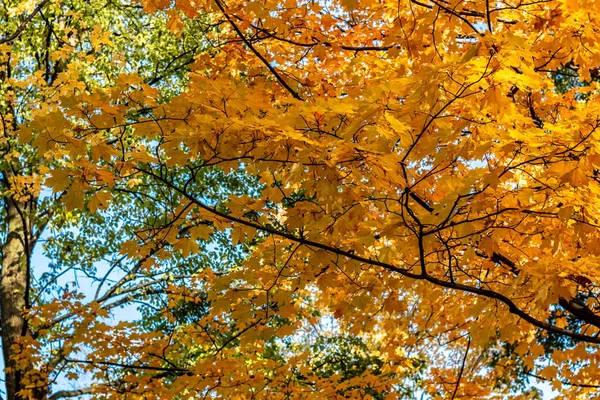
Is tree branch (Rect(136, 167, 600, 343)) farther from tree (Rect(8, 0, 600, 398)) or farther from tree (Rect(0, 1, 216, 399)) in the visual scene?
tree (Rect(0, 1, 216, 399))

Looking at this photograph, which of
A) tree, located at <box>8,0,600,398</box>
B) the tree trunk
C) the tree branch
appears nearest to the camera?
tree, located at <box>8,0,600,398</box>

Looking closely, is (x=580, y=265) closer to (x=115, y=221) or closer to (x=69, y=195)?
(x=69, y=195)

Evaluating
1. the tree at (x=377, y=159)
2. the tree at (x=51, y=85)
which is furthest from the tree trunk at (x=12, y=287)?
the tree at (x=377, y=159)

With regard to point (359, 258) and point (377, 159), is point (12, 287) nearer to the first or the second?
point (359, 258)

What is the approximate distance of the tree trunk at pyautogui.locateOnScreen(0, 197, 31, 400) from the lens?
25.4 feet

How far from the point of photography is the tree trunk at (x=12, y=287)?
7.75 metres

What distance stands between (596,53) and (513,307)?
1.46m

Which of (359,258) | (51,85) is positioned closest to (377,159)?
(359,258)

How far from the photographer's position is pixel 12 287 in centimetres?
841

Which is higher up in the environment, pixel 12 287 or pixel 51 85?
pixel 51 85

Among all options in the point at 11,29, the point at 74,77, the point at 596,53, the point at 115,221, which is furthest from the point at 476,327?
the point at 11,29

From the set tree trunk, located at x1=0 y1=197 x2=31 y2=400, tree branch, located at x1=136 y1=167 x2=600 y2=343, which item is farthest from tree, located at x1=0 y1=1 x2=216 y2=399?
tree branch, located at x1=136 y1=167 x2=600 y2=343

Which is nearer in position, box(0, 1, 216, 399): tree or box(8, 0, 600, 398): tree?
box(8, 0, 600, 398): tree

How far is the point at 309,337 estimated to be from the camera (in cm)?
1179
